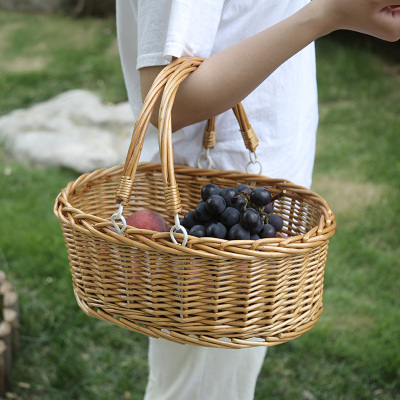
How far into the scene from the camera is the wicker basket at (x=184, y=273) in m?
0.95

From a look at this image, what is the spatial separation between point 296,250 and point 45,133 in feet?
11.7

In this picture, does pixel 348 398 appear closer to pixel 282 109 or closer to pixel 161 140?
pixel 282 109

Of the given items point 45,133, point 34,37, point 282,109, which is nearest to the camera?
point 282,109

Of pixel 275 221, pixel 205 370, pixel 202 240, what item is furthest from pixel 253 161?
pixel 205 370

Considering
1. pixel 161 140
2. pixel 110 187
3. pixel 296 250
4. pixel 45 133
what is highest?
pixel 161 140

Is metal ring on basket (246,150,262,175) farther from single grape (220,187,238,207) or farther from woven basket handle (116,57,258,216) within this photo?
woven basket handle (116,57,258,216)

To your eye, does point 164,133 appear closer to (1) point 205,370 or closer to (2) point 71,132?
(1) point 205,370

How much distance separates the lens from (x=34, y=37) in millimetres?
5844

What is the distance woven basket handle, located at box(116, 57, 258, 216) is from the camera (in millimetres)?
974

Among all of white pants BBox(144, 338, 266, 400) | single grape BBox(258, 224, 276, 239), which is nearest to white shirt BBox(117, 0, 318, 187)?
single grape BBox(258, 224, 276, 239)

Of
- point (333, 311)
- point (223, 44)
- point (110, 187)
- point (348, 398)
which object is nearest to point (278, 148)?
point (223, 44)

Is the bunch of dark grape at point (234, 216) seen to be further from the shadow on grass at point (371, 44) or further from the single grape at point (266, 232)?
the shadow on grass at point (371, 44)

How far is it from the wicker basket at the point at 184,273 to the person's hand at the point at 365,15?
0.26 m

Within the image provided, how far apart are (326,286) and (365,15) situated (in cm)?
186
